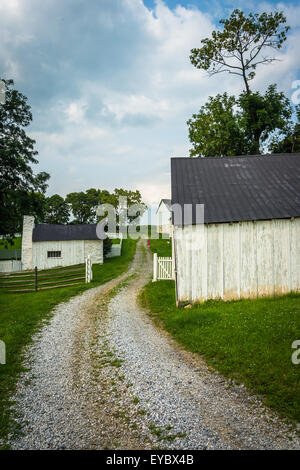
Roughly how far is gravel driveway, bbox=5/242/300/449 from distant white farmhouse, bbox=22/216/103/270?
68.4ft

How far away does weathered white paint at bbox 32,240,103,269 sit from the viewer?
2842 cm

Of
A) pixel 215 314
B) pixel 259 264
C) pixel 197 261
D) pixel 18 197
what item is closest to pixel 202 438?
pixel 215 314

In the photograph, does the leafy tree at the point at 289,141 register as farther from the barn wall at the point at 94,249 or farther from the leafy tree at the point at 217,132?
the barn wall at the point at 94,249

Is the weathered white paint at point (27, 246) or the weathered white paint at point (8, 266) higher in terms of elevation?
the weathered white paint at point (27, 246)

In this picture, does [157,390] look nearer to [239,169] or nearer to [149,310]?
[149,310]

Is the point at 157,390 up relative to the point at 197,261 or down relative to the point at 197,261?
down

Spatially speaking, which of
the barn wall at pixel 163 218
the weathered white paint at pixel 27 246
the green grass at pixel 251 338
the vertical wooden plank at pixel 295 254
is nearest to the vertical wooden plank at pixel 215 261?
the green grass at pixel 251 338

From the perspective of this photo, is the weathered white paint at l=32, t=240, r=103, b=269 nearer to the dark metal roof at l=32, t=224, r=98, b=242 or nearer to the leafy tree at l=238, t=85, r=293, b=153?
the dark metal roof at l=32, t=224, r=98, b=242

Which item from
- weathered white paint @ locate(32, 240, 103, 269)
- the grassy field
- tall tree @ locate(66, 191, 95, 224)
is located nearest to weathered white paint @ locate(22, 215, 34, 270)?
weathered white paint @ locate(32, 240, 103, 269)

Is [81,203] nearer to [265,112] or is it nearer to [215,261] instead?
[265,112]

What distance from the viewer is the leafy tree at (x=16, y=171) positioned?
23.2 meters

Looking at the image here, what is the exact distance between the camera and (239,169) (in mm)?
14883

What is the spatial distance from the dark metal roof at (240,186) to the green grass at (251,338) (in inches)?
146

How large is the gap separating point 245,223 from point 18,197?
19.9 m
